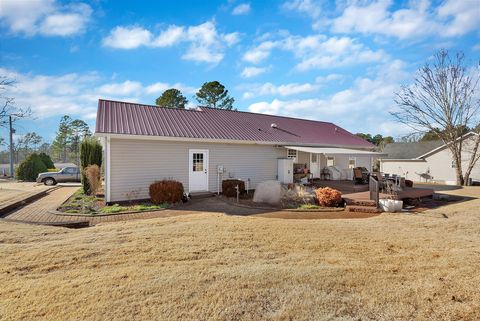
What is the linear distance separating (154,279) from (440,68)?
31509mm

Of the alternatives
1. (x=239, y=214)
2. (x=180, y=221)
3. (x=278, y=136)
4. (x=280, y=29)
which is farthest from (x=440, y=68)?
(x=180, y=221)

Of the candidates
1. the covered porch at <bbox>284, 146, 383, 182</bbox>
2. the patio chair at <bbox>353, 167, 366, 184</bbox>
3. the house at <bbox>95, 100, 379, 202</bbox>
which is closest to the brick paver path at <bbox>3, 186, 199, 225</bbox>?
the house at <bbox>95, 100, 379, 202</bbox>

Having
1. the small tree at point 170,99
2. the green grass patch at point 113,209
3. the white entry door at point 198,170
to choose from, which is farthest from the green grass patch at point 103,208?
the small tree at point 170,99

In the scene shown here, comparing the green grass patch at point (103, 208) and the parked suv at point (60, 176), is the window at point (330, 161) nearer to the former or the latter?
the green grass patch at point (103, 208)

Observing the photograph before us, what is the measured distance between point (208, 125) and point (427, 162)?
26.3m

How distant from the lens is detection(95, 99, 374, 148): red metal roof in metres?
13.3

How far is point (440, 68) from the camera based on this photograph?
2600 cm

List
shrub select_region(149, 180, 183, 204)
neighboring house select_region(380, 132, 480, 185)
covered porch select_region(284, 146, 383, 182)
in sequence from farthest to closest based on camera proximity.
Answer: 1. neighboring house select_region(380, 132, 480, 185)
2. covered porch select_region(284, 146, 383, 182)
3. shrub select_region(149, 180, 183, 204)

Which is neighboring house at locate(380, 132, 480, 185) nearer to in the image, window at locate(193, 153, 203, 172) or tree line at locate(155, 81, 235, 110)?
tree line at locate(155, 81, 235, 110)

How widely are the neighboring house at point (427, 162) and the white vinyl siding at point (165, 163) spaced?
22775 millimetres

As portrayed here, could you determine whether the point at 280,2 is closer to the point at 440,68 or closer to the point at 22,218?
the point at 22,218

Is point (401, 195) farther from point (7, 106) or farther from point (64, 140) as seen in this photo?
point (64, 140)

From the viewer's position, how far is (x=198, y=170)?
14.4 m

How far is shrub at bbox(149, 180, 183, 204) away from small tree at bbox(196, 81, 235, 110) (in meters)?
30.9
